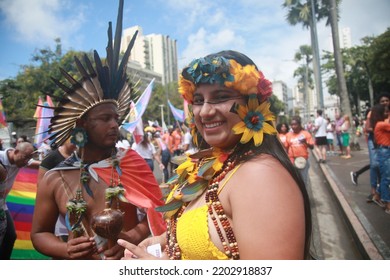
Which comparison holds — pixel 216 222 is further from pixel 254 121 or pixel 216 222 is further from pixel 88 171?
pixel 88 171

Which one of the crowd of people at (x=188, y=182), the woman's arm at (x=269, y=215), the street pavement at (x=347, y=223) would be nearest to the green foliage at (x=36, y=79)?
the crowd of people at (x=188, y=182)

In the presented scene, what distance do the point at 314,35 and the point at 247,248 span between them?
1740 millimetres

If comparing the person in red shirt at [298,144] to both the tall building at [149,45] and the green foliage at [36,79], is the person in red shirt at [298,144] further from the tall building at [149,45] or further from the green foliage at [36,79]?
the green foliage at [36,79]

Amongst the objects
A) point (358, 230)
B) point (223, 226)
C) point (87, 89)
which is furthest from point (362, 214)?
point (87, 89)

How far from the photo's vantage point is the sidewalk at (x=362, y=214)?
2967 millimetres

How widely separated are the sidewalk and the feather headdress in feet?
8.25

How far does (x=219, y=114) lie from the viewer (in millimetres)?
1280

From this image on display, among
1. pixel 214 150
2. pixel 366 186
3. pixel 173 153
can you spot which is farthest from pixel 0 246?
pixel 173 153

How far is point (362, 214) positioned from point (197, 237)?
360 centimetres

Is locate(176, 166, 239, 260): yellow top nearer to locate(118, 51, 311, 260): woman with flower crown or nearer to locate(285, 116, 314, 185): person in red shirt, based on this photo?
locate(118, 51, 311, 260): woman with flower crown

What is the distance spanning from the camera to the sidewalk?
117 inches

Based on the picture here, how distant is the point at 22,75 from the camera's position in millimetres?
2574

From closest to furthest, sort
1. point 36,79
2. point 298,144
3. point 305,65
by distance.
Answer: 1. point 36,79
2. point 298,144
3. point 305,65

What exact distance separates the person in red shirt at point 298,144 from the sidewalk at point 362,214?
0.80m
